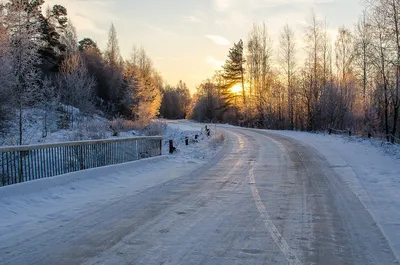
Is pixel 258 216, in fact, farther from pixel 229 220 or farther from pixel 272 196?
pixel 272 196

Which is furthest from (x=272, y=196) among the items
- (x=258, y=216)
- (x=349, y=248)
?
(x=349, y=248)

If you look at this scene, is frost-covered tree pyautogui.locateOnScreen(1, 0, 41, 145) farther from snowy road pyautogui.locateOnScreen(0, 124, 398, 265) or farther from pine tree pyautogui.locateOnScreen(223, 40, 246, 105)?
pine tree pyautogui.locateOnScreen(223, 40, 246, 105)

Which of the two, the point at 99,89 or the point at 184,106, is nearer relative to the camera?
the point at 99,89

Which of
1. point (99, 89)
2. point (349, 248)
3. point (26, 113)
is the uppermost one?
point (99, 89)

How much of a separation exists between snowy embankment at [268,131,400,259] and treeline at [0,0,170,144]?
19361mm

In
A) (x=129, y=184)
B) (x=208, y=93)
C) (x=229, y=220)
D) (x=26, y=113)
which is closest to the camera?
(x=229, y=220)

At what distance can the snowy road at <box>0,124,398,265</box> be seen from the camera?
16.6 ft

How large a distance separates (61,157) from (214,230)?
6.25 m

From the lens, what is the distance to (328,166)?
A: 14805 mm

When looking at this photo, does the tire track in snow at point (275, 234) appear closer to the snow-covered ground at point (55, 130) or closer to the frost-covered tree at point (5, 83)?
the snow-covered ground at point (55, 130)

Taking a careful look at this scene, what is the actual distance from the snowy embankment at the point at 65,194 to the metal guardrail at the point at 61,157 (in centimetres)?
43

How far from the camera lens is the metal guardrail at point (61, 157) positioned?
8.88 meters

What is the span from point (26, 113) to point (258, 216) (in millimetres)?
37478

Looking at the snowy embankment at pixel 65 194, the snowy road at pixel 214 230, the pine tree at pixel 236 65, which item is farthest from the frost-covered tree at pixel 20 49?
the pine tree at pixel 236 65
